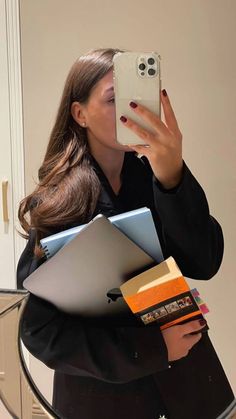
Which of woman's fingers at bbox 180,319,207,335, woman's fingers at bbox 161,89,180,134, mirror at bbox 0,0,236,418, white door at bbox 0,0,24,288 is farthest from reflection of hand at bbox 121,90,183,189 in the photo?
white door at bbox 0,0,24,288

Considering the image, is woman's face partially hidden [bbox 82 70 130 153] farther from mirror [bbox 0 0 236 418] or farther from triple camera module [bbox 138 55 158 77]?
mirror [bbox 0 0 236 418]

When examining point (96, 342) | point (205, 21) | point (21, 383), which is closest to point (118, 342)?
point (96, 342)

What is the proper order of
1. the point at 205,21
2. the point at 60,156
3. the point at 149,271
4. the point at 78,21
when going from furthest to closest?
the point at 78,21, the point at 205,21, the point at 60,156, the point at 149,271

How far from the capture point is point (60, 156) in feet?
1.64

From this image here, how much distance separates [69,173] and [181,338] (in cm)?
20

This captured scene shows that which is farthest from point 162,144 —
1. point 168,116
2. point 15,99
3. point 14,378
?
point 15,99

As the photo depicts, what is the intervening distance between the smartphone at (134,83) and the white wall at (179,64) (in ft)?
1.14

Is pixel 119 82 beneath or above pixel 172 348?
above

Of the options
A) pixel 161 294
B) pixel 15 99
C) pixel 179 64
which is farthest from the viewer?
pixel 15 99

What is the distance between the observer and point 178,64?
89cm

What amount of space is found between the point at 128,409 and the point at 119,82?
328 millimetres

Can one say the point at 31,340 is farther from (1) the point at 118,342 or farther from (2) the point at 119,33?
(2) the point at 119,33

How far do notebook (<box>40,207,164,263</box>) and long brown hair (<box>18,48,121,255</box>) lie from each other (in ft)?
0.10

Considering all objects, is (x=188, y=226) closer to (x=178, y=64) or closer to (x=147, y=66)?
(x=147, y=66)
